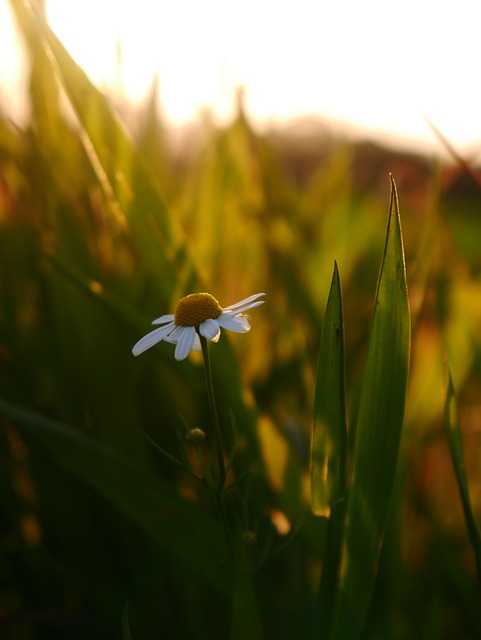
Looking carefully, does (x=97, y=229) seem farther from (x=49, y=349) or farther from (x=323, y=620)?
(x=323, y=620)

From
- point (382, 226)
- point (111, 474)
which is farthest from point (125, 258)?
point (382, 226)

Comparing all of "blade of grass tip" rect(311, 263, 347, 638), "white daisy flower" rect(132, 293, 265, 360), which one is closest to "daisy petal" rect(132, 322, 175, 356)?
"white daisy flower" rect(132, 293, 265, 360)

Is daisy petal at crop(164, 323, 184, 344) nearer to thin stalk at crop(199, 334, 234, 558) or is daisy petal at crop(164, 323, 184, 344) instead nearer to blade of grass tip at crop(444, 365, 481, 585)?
thin stalk at crop(199, 334, 234, 558)

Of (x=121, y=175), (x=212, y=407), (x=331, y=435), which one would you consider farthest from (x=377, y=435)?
A: (x=121, y=175)

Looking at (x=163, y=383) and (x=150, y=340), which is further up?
(x=163, y=383)

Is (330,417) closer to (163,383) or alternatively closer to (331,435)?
(331,435)

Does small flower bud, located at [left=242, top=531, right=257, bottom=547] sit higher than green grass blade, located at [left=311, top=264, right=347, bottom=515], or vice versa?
green grass blade, located at [left=311, top=264, right=347, bottom=515]
